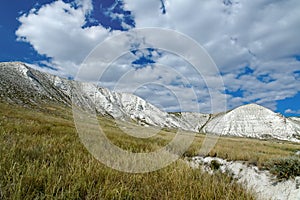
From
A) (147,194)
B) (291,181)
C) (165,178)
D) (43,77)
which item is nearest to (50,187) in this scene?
(147,194)

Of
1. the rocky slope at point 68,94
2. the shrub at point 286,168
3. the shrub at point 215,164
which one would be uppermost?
the rocky slope at point 68,94

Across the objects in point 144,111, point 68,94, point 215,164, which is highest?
point 144,111

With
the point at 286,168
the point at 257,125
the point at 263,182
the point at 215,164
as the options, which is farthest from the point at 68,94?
the point at 286,168

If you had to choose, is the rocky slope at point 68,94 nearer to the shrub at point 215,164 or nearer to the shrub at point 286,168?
the shrub at point 215,164

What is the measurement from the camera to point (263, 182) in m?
8.01

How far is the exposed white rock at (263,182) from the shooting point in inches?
258

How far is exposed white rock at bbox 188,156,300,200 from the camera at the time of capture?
656 cm

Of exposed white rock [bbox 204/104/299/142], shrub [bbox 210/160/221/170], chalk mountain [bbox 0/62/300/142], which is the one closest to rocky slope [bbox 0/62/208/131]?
chalk mountain [bbox 0/62/300/142]

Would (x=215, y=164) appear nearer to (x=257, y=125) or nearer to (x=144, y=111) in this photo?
(x=144, y=111)

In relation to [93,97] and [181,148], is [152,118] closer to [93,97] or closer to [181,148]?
[93,97]

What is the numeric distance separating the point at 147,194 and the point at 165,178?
3.24ft

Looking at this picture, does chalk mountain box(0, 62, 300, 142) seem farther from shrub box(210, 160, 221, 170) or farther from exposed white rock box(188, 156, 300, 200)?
exposed white rock box(188, 156, 300, 200)

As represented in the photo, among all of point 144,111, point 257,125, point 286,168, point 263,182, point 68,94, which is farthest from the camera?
point 257,125

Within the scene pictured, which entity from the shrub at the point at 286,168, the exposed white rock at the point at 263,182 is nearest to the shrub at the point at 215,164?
the exposed white rock at the point at 263,182
